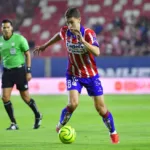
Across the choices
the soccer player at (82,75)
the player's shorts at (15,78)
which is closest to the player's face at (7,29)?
the player's shorts at (15,78)

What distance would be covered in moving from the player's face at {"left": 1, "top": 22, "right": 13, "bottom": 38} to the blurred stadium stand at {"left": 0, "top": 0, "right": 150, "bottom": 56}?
673 inches

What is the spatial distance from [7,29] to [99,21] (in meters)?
19.0

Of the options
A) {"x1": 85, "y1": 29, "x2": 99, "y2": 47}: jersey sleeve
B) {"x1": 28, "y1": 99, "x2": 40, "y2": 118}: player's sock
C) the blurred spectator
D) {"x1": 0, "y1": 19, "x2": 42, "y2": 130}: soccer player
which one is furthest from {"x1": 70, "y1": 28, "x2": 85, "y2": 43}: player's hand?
the blurred spectator

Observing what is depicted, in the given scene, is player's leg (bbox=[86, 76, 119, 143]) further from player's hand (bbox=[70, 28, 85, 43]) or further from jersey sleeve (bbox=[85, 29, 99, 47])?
player's hand (bbox=[70, 28, 85, 43])

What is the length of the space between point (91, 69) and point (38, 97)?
51.5 feet

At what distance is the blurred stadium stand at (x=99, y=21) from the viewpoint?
29.9 metres

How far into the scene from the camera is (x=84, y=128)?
1345cm

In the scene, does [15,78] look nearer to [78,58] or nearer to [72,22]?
[78,58]

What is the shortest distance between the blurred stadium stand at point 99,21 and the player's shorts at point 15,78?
16835 millimetres

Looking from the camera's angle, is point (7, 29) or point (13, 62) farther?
point (13, 62)

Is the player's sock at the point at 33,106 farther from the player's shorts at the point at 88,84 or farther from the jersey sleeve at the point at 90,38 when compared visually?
the jersey sleeve at the point at 90,38

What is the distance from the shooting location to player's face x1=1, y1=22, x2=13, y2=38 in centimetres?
1279

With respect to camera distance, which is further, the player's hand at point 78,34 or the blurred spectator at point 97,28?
the blurred spectator at point 97,28

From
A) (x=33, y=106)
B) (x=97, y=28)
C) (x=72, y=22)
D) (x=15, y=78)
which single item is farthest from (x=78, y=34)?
(x=97, y=28)
